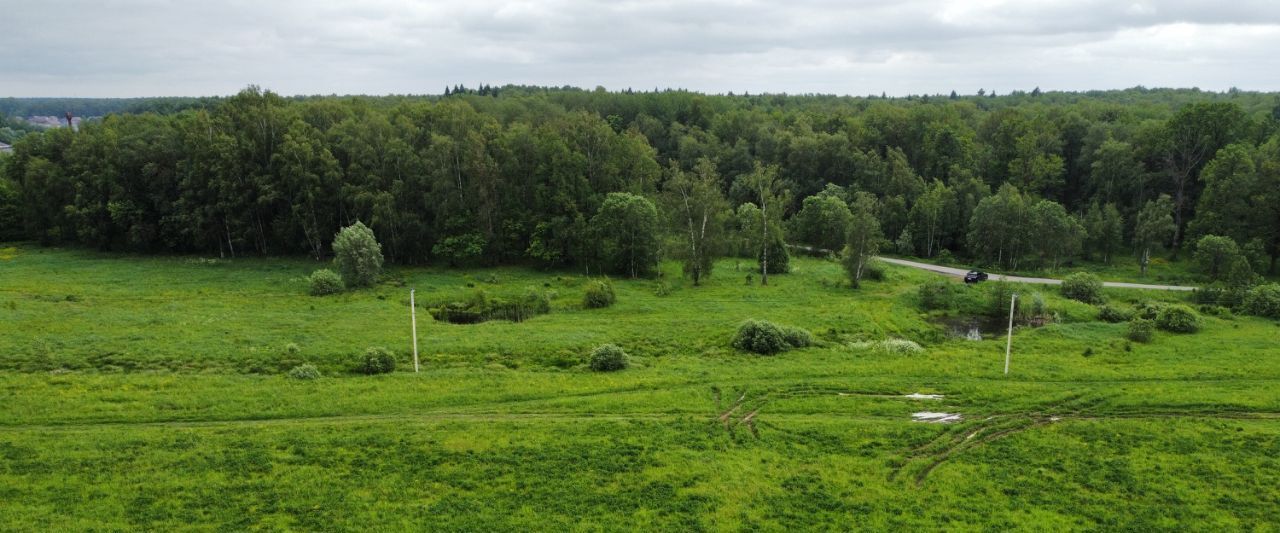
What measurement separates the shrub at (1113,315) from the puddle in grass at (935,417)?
25.3 metres

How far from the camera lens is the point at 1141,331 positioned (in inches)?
1578

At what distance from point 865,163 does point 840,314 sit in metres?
51.7

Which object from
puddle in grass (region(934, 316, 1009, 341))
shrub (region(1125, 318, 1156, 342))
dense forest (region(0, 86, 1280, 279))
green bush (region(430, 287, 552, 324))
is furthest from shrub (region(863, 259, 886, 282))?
green bush (region(430, 287, 552, 324))

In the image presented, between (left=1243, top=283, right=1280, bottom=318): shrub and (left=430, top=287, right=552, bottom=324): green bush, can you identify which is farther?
(left=430, top=287, right=552, bottom=324): green bush

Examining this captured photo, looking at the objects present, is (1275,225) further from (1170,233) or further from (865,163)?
(865,163)

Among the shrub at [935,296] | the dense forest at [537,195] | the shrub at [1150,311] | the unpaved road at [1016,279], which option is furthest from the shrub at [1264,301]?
the shrub at [935,296]

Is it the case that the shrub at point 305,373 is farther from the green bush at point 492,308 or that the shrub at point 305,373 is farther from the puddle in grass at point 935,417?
the puddle in grass at point 935,417

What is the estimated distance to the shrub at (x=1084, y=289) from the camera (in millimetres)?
52562

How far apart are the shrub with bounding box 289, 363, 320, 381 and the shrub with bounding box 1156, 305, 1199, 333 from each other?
48.3 metres

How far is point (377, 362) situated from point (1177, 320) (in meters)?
46.0

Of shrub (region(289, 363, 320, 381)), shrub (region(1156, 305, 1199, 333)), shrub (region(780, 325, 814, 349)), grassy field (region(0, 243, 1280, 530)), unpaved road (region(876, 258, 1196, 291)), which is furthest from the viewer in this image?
unpaved road (region(876, 258, 1196, 291))

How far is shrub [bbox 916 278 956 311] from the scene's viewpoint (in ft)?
168

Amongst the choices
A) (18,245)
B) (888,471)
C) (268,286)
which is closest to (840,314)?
(888,471)

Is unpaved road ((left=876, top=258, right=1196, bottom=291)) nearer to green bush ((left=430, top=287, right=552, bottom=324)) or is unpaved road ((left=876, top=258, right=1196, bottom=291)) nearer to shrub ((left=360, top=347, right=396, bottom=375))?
green bush ((left=430, top=287, right=552, bottom=324))
